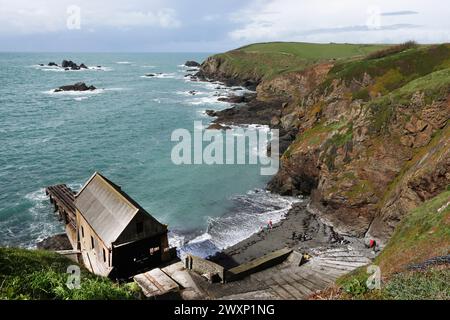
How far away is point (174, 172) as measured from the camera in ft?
197

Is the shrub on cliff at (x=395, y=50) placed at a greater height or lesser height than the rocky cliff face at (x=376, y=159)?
greater

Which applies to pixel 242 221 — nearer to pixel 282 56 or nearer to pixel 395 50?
pixel 395 50

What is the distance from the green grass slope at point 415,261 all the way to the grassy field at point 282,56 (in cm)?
11721

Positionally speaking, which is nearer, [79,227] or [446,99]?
[79,227]

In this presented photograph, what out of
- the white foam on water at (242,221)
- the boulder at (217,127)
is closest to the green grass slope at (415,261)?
the white foam on water at (242,221)

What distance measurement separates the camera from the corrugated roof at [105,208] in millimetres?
28016

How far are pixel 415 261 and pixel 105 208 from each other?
847 inches

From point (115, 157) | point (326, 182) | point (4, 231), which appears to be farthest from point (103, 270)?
point (115, 157)

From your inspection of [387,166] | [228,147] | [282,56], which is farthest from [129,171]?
[282,56]

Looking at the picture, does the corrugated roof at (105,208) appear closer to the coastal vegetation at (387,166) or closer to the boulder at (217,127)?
the coastal vegetation at (387,166)

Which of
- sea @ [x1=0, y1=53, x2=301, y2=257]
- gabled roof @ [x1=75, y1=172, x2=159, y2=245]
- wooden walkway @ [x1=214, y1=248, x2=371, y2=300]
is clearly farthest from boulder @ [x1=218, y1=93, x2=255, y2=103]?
gabled roof @ [x1=75, y1=172, x2=159, y2=245]

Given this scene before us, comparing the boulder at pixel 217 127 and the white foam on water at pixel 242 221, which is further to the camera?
the boulder at pixel 217 127
